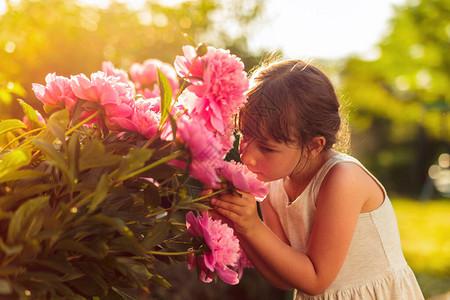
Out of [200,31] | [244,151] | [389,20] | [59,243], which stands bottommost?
[389,20]

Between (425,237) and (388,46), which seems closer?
(425,237)

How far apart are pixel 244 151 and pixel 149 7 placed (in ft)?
10.9

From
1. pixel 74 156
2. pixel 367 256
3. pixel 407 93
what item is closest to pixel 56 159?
pixel 74 156

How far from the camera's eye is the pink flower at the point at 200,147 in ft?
2.75

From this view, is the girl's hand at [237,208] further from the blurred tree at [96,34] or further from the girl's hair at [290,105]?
the blurred tree at [96,34]

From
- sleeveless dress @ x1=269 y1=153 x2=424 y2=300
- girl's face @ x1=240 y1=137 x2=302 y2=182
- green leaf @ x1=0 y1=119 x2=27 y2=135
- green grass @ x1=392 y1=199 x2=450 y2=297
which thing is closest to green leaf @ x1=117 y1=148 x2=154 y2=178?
green leaf @ x1=0 y1=119 x2=27 y2=135

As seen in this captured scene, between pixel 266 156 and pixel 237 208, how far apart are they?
0.44 metres

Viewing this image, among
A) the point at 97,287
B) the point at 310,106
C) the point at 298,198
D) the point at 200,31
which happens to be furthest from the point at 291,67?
the point at 200,31

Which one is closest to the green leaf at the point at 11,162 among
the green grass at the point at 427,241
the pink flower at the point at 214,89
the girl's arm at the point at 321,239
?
the pink flower at the point at 214,89

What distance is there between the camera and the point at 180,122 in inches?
34.3

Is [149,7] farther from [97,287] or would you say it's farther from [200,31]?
[97,287]

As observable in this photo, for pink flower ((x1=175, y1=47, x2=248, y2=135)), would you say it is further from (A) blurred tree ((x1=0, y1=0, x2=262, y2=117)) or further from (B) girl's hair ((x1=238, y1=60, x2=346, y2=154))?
(A) blurred tree ((x1=0, y1=0, x2=262, y2=117))

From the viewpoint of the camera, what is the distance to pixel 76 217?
80 centimetres

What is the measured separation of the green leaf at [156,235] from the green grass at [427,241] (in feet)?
20.4
